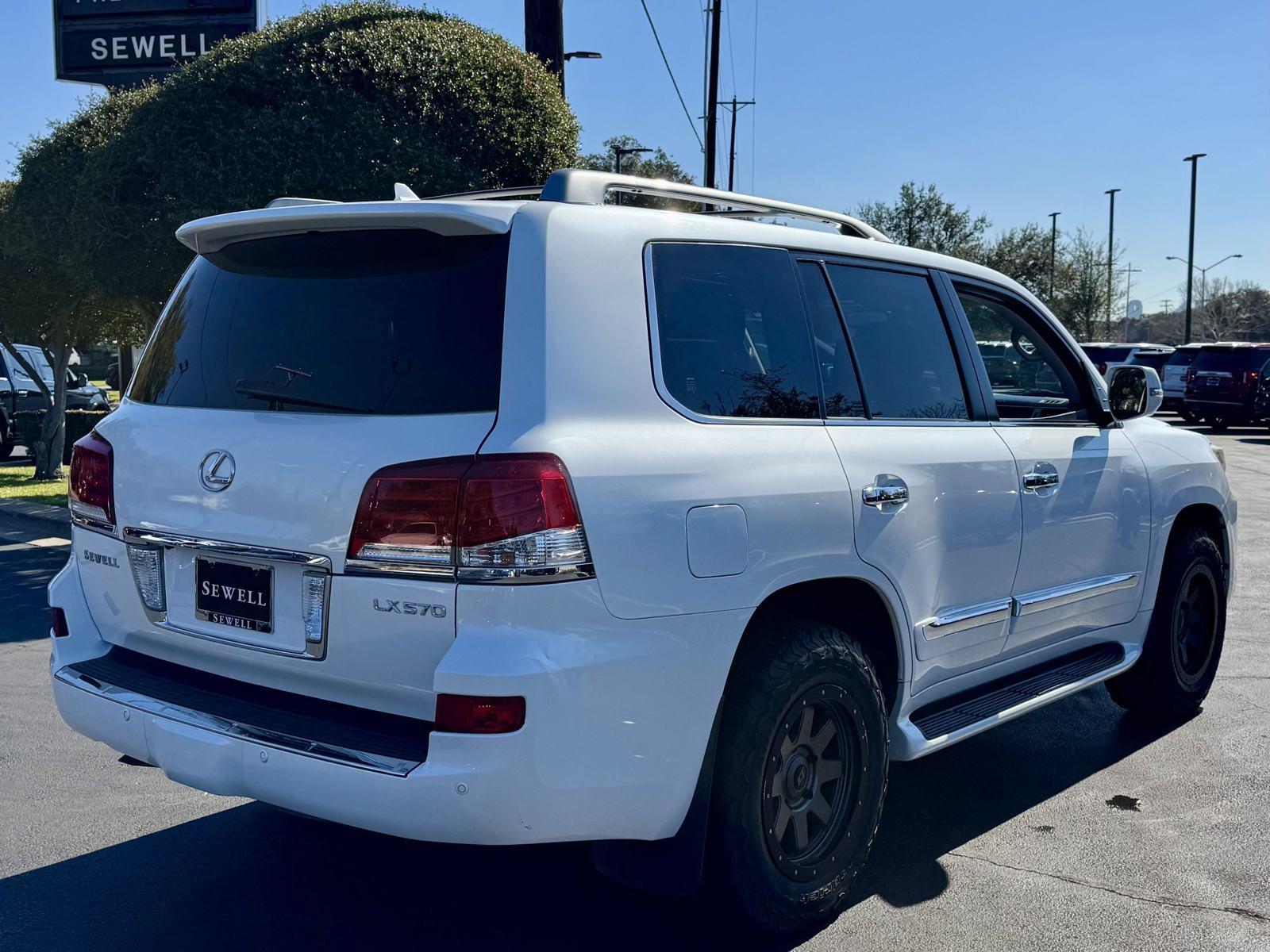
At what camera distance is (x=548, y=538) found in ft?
9.11

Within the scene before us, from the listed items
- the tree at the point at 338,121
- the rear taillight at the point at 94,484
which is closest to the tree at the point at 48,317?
the tree at the point at 338,121

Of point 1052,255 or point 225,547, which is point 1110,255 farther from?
point 225,547

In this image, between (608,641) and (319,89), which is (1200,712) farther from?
(319,89)

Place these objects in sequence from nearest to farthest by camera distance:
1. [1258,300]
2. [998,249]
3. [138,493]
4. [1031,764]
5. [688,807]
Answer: [688,807] < [138,493] < [1031,764] < [998,249] < [1258,300]

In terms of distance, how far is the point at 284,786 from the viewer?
115 inches

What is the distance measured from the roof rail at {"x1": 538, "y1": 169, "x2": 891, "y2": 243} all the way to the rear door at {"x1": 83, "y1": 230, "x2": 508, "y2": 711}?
0.34 m

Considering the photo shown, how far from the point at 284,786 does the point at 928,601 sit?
1.96 metres

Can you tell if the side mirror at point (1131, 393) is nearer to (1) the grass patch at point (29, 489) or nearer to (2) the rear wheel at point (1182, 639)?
(2) the rear wheel at point (1182, 639)

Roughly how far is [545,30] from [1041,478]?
28.8ft

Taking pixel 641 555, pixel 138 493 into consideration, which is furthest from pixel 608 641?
pixel 138 493

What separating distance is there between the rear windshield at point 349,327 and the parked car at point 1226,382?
26181 millimetres

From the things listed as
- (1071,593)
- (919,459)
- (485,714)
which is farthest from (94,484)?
(1071,593)

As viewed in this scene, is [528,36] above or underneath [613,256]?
above

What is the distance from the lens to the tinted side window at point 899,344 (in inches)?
155
